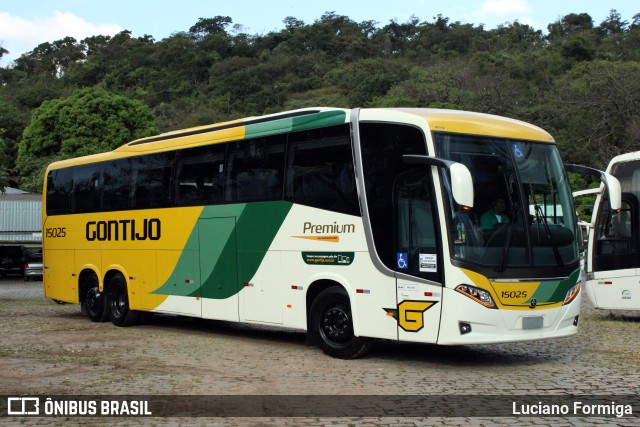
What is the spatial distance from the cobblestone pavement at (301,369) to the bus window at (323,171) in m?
2.31

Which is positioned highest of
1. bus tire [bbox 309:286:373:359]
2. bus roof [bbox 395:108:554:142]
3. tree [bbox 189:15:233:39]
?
tree [bbox 189:15:233:39]

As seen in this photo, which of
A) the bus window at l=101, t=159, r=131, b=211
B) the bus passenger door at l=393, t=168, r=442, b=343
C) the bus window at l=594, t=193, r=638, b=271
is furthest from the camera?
the bus window at l=594, t=193, r=638, b=271

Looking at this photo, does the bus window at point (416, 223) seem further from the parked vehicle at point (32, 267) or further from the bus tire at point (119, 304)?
the parked vehicle at point (32, 267)

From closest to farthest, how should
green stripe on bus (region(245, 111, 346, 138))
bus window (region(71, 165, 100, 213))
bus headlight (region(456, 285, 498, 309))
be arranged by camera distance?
bus headlight (region(456, 285, 498, 309))
green stripe on bus (region(245, 111, 346, 138))
bus window (region(71, 165, 100, 213))

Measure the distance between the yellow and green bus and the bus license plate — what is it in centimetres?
3

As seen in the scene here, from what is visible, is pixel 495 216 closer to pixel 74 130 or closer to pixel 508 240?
pixel 508 240

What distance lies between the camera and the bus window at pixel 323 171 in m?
12.7

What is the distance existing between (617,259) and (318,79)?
82052 mm

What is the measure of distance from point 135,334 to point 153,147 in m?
3.60

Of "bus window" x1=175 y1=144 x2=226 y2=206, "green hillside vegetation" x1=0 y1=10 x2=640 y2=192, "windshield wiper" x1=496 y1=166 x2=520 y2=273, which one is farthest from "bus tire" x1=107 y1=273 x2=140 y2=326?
"green hillside vegetation" x1=0 y1=10 x2=640 y2=192

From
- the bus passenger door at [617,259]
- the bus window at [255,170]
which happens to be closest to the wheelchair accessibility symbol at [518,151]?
the bus window at [255,170]

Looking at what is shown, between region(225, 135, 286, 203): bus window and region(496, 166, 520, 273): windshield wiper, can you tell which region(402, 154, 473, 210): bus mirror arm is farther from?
region(225, 135, 286, 203): bus window

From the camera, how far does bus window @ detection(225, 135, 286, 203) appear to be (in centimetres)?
1401

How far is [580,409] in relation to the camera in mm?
8891
